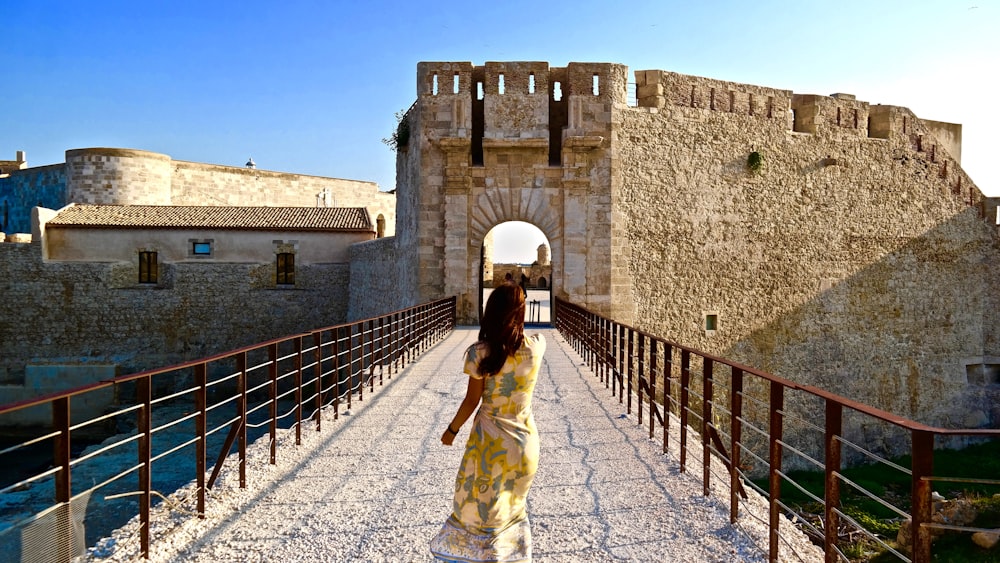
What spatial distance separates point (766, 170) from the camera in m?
14.7

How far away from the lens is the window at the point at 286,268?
795 inches

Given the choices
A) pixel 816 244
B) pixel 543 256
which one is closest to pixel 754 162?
pixel 816 244

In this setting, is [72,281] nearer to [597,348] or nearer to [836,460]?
[597,348]

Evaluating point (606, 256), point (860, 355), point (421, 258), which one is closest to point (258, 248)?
point (421, 258)

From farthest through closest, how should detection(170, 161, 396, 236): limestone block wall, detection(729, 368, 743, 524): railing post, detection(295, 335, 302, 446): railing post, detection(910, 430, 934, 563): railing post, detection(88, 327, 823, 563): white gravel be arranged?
detection(170, 161, 396, 236): limestone block wall → detection(295, 335, 302, 446): railing post → detection(729, 368, 743, 524): railing post → detection(88, 327, 823, 563): white gravel → detection(910, 430, 934, 563): railing post

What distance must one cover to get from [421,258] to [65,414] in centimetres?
1118

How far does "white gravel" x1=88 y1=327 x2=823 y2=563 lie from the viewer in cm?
311

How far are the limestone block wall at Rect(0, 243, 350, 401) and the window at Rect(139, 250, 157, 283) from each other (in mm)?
275

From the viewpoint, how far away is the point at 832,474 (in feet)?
8.50

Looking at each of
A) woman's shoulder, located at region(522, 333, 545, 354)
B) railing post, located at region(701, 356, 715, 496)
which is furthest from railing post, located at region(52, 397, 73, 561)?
railing post, located at region(701, 356, 715, 496)

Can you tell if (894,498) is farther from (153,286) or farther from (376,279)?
(153,286)

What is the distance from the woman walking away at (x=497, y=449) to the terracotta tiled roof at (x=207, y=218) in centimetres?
1825

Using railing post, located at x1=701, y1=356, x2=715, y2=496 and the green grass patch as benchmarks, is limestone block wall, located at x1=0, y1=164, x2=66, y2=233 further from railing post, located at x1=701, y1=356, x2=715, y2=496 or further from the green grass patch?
railing post, located at x1=701, y1=356, x2=715, y2=496

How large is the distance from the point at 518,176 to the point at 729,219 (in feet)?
16.0
